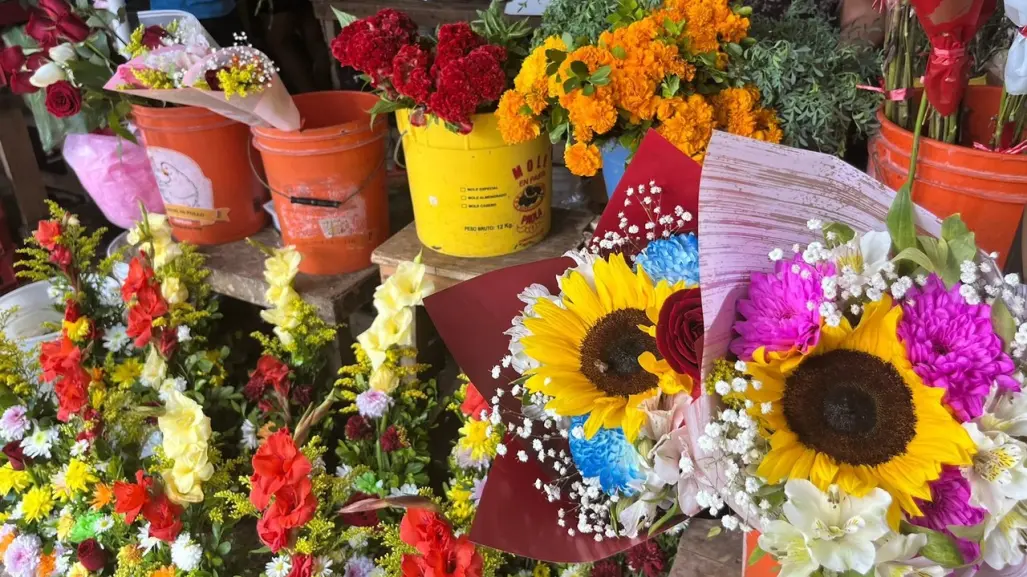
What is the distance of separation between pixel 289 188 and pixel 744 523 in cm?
123

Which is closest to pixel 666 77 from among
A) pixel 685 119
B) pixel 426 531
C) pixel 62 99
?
pixel 685 119

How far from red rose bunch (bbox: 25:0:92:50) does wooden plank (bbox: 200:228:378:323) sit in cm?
52

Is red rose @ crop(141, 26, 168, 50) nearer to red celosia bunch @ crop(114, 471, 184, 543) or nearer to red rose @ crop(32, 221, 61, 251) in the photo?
red rose @ crop(32, 221, 61, 251)

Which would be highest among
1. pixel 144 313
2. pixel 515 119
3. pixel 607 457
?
pixel 515 119

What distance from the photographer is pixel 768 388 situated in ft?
2.14

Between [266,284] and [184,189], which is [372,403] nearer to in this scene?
[266,284]

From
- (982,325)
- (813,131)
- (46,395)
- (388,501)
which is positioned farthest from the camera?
(46,395)

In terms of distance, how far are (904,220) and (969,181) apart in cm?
34

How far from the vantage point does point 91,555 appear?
1312mm

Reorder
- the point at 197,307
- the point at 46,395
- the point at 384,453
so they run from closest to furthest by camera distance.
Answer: the point at 384,453 < the point at 46,395 < the point at 197,307

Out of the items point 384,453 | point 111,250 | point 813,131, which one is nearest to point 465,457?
point 384,453

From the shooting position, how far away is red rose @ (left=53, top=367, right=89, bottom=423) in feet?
4.59

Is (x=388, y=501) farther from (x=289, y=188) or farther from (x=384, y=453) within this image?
(x=289, y=188)

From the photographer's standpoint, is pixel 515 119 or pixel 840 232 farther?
pixel 515 119
